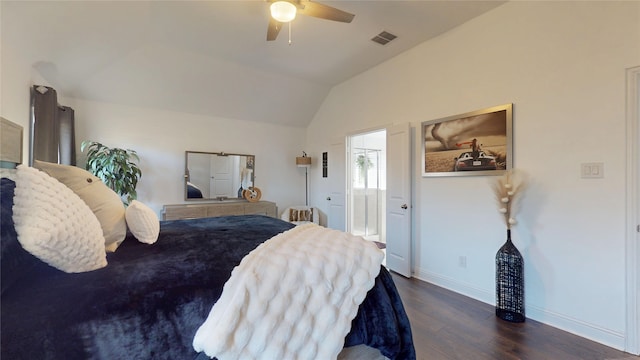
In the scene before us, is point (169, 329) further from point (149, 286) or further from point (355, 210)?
point (355, 210)

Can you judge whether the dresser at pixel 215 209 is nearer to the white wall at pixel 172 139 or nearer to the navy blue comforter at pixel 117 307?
the white wall at pixel 172 139

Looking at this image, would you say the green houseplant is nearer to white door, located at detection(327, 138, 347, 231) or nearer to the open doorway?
white door, located at detection(327, 138, 347, 231)

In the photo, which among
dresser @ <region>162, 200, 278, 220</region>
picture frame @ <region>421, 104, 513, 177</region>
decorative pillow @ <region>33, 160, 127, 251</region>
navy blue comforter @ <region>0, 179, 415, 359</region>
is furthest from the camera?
dresser @ <region>162, 200, 278, 220</region>

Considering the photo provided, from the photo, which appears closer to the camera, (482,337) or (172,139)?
(482,337)

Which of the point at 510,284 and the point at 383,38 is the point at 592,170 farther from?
the point at 383,38

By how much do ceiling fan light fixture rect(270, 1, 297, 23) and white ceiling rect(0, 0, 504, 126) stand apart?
0.59m

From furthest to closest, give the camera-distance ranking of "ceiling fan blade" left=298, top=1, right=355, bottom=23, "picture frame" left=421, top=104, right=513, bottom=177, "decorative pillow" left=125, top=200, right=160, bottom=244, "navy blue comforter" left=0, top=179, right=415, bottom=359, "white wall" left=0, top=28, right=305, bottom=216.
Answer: "white wall" left=0, top=28, right=305, bottom=216, "picture frame" left=421, top=104, right=513, bottom=177, "ceiling fan blade" left=298, top=1, right=355, bottom=23, "decorative pillow" left=125, top=200, right=160, bottom=244, "navy blue comforter" left=0, top=179, right=415, bottom=359

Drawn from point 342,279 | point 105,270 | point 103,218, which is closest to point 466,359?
point 342,279

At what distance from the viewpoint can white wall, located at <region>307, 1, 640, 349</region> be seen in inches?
79.4

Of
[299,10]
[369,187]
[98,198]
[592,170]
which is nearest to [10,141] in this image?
[98,198]

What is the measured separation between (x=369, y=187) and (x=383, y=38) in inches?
128

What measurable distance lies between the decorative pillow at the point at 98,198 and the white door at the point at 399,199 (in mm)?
2954

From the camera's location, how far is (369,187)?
231 inches

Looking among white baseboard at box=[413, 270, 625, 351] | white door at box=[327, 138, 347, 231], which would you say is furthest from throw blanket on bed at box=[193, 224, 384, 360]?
white door at box=[327, 138, 347, 231]
